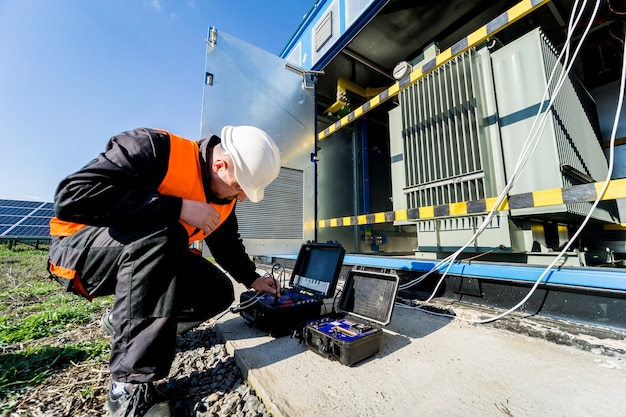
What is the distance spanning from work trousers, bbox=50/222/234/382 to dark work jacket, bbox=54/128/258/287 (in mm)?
71

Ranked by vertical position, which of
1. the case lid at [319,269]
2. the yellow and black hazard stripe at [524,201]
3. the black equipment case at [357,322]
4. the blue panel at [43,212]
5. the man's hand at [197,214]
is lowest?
the black equipment case at [357,322]

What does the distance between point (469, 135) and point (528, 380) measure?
1.63m

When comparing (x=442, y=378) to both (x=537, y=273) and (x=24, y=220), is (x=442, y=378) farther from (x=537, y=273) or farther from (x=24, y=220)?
(x=24, y=220)

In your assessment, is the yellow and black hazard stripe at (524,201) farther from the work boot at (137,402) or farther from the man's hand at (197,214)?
the work boot at (137,402)

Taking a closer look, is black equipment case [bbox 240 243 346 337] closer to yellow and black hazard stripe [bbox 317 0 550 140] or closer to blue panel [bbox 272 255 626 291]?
blue panel [bbox 272 255 626 291]

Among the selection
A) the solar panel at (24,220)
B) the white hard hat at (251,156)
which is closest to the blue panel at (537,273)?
the white hard hat at (251,156)

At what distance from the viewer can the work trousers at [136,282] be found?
746 mm

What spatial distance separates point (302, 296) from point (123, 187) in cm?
100

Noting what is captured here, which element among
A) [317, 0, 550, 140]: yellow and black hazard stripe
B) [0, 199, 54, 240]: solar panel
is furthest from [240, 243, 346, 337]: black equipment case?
[0, 199, 54, 240]: solar panel

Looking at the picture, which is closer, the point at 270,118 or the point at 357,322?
the point at 357,322

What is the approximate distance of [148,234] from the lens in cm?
86

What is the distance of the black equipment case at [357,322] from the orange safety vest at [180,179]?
28.0 inches

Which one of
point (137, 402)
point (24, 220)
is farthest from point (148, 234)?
point (24, 220)

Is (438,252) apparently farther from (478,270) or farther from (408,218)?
(478,270)
